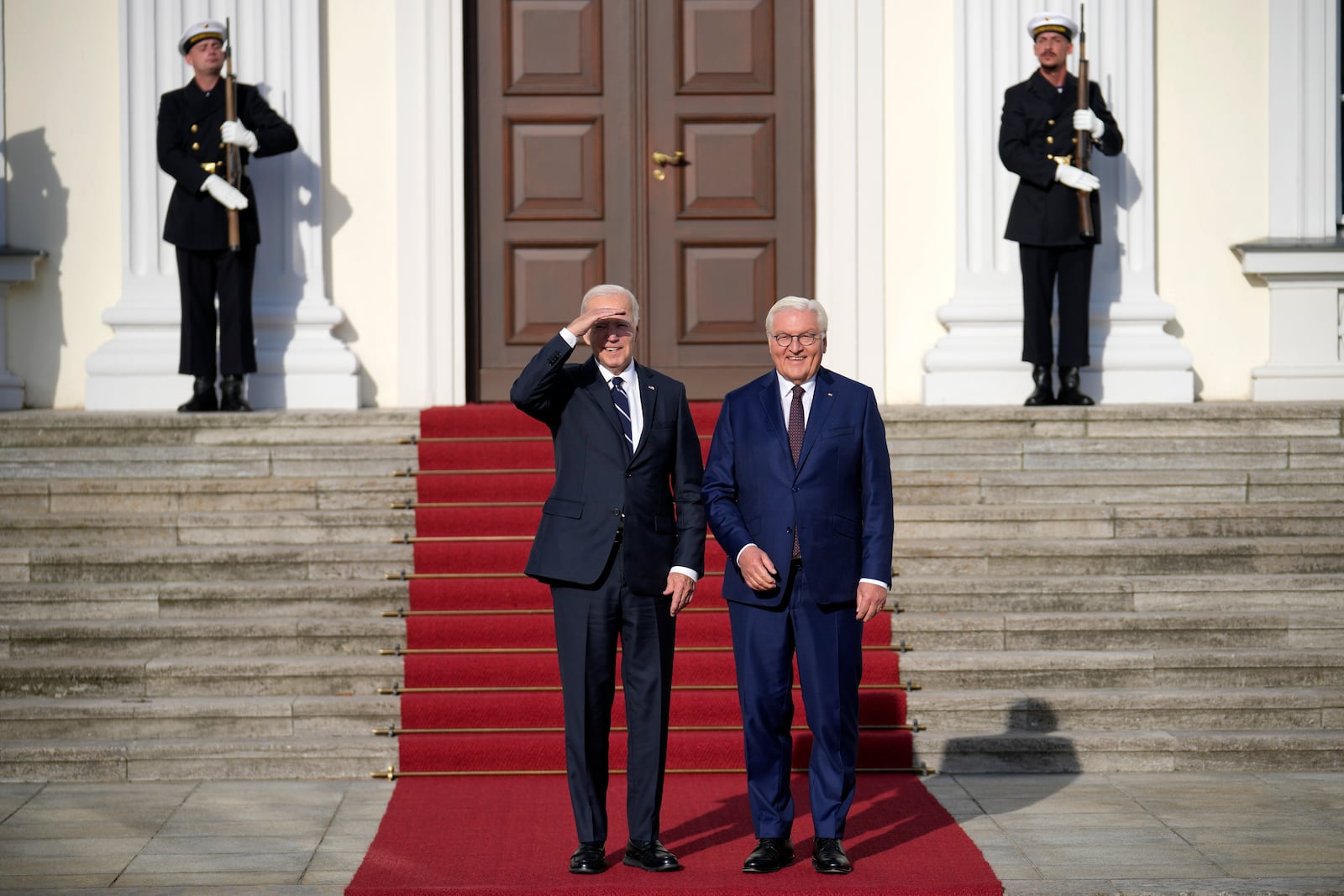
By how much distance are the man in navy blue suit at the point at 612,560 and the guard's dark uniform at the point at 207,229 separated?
13.3 feet

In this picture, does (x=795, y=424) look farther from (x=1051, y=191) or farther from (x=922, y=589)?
(x=1051, y=191)

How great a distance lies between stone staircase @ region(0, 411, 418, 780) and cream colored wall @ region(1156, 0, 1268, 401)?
457 cm

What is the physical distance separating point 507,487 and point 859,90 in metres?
3.30

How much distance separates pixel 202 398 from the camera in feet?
28.1

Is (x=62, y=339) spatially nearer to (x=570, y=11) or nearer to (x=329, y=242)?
(x=329, y=242)

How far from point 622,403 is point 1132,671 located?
2.74m

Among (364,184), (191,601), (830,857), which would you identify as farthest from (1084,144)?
(191,601)

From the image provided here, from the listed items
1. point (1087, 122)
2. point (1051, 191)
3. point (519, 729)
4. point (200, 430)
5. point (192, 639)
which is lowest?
point (519, 729)

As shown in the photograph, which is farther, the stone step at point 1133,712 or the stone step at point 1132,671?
the stone step at point 1132,671

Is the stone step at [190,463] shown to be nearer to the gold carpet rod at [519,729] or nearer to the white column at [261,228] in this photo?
the white column at [261,228]

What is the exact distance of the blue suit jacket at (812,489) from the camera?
4.92 metres

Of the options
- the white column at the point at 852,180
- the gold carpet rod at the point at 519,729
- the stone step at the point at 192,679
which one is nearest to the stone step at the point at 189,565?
the stone step at the point at 192,679

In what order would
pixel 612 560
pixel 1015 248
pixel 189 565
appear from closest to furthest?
pixel 612 560 → pixel 189 565 → pixel 1015 248

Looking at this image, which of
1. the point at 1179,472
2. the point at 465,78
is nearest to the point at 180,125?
the point at 465,78
